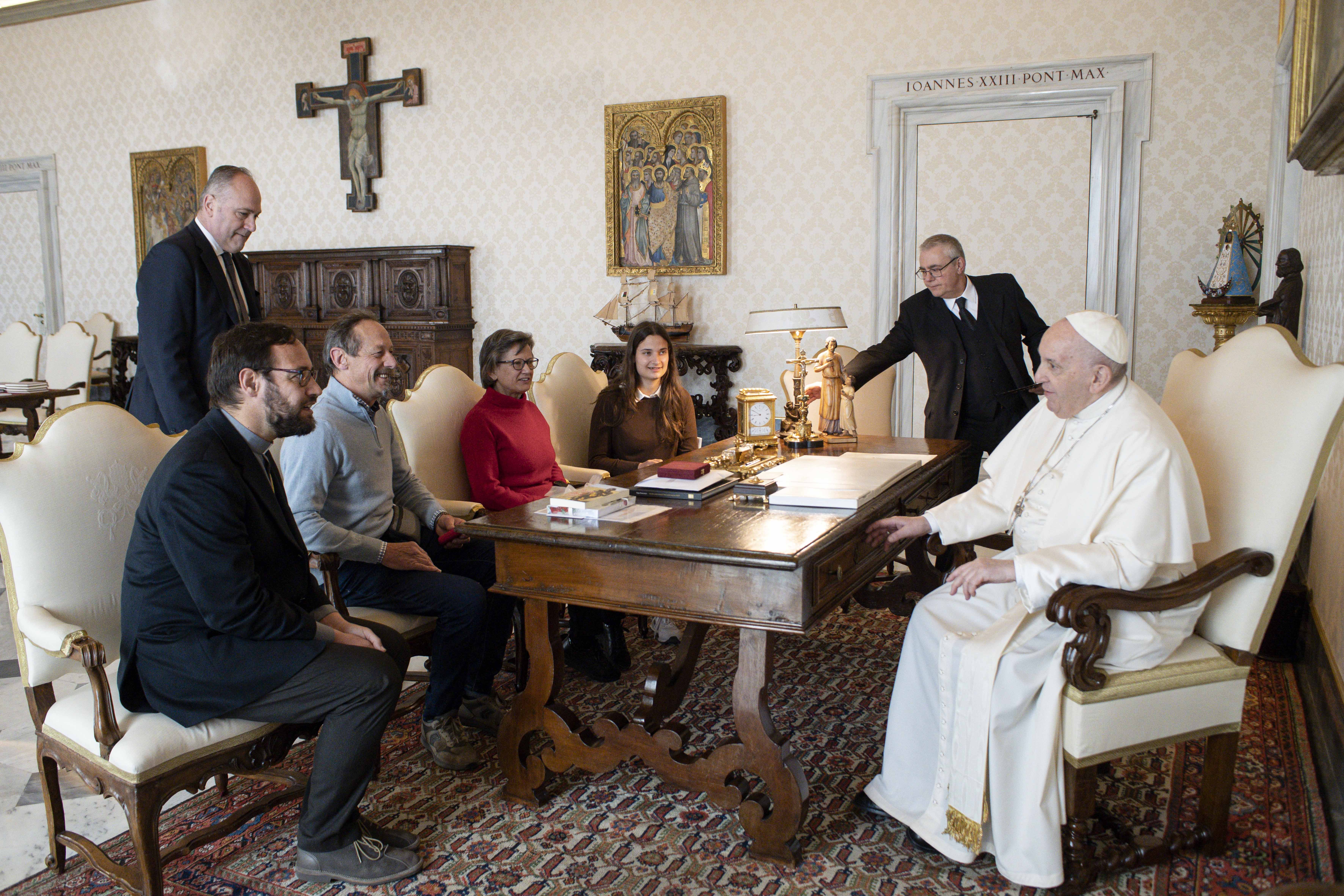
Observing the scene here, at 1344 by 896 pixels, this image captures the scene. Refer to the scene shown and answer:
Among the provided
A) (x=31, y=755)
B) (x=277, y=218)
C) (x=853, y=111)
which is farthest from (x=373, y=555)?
(x=277, y=218)

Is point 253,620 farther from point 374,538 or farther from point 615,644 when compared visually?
point 615,644

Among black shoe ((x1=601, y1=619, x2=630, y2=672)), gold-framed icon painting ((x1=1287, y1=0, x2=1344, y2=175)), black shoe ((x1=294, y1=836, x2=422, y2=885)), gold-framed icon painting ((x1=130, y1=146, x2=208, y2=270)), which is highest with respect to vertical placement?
gold-framed icon painting ((x1=130, y1=146, x2=208, y2=270))

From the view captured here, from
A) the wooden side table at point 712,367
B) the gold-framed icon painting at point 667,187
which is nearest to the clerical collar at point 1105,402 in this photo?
the wooden side table at point 712,367

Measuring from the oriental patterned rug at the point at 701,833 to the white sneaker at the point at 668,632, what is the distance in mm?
657

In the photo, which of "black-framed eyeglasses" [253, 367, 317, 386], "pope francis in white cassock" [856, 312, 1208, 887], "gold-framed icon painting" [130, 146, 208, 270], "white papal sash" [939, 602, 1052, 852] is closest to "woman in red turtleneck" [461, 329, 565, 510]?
"black-framed eyeglasses" [253, 367, 317, 386]

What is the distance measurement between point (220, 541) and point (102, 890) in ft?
3.25

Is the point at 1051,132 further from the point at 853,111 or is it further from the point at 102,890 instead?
the point at 102,890

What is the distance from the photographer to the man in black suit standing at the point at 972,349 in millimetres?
4387

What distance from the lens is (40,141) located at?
10.3 meters

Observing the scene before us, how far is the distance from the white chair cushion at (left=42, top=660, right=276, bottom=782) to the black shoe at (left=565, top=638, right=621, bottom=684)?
60.2 inches

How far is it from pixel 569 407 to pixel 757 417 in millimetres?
1100

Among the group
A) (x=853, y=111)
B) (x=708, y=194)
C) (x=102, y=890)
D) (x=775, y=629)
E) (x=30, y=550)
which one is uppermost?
(x=853, y=111)

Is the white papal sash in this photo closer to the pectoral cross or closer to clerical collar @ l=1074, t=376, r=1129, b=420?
clerical collar @ l=1074, t=376, r=1129, b=420

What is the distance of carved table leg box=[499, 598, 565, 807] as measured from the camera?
2902 mm
